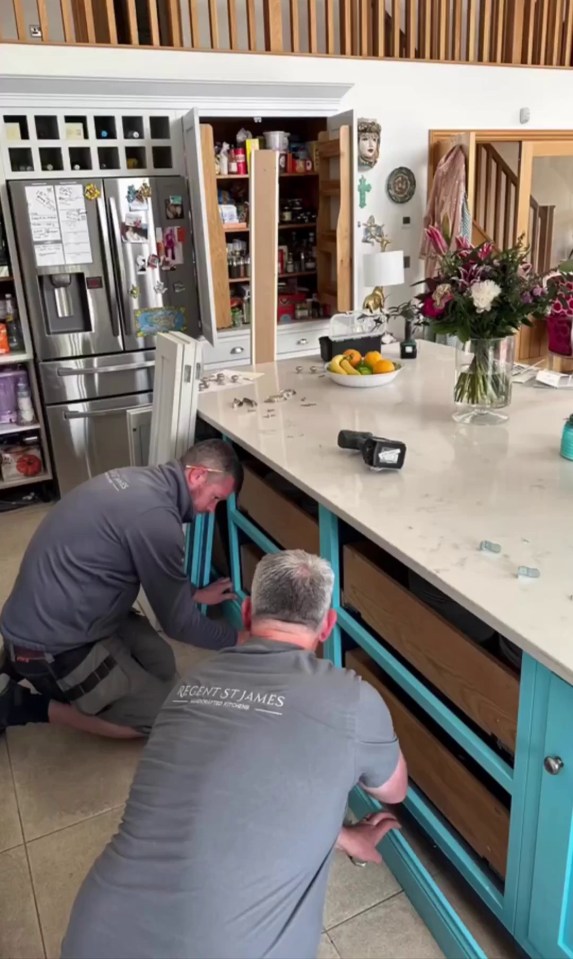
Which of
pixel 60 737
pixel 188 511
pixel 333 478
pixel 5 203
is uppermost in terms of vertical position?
pixel 5 203

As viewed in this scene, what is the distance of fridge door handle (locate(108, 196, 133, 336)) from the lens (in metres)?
3.92

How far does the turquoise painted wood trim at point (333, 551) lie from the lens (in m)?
1.93

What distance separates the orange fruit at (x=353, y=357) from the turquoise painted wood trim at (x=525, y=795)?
1.84m

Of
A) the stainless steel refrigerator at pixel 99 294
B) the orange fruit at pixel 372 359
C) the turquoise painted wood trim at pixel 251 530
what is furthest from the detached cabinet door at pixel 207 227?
the turquoise painted wood trim at pixel 251 530

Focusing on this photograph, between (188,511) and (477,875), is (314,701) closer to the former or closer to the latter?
(477,875)

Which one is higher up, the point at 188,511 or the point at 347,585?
the point at 188,511

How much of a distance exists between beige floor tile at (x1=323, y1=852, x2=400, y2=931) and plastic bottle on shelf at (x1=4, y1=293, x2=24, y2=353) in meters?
3.30

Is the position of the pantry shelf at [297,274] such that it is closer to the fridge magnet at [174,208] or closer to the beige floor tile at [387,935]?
the fridge magnet at [174,208]

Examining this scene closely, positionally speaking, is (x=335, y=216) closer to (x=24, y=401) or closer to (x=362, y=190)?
(x=362, y=190)

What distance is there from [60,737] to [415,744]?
3.97 feet

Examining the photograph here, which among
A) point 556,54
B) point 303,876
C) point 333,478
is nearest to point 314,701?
point 303,876

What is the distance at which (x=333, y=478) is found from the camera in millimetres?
1951

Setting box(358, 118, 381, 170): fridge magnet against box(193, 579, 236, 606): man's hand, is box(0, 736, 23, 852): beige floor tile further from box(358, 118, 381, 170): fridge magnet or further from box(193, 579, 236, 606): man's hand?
box(358, 118, 381, 170): fridge magnet

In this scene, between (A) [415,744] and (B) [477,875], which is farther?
(A) [415,744]
